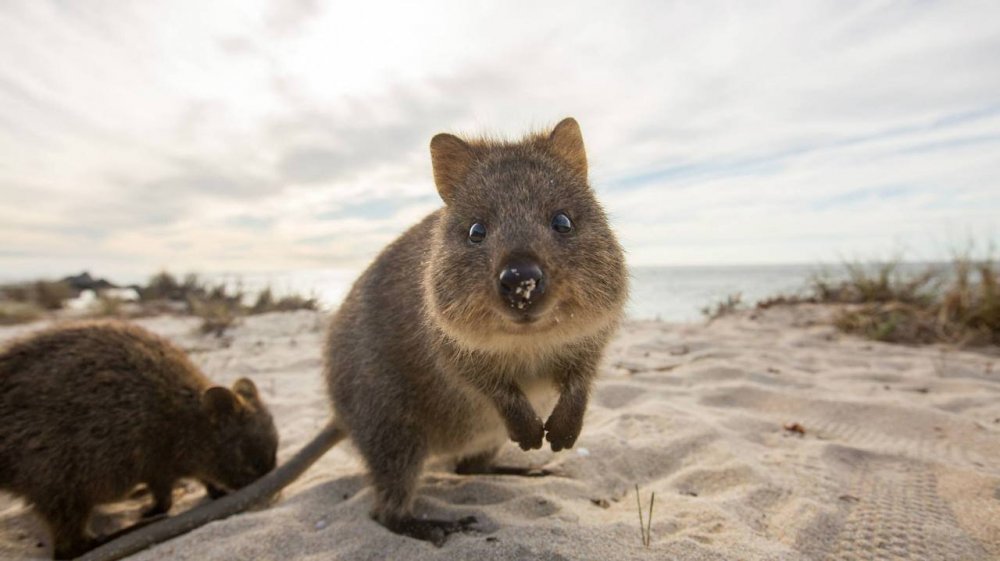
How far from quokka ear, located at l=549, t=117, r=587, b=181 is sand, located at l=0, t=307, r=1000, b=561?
1881mm

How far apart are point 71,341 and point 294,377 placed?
3072mm

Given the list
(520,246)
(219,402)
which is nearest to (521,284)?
(520,246)

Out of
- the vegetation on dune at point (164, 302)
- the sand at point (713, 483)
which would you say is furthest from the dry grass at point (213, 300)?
the sand at point (713, 483)

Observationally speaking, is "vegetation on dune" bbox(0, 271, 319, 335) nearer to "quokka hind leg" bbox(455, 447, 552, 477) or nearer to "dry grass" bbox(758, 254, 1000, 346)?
"quokka hind leg" bbox(455, 447, 552, 477)

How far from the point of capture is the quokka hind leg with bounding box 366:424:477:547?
311cm

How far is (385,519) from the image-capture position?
312 centimetres

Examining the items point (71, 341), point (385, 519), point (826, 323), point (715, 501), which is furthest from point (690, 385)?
point (71, 341)

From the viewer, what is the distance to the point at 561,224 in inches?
106

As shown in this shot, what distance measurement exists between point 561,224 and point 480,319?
0.63m

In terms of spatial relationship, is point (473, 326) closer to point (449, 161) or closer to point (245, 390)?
point (449, 161)

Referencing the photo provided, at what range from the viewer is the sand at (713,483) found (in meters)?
2.62

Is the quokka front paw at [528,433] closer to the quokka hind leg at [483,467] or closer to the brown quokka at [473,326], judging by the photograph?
the brown quokka at [473,326]

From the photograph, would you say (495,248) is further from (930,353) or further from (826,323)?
(826,323)

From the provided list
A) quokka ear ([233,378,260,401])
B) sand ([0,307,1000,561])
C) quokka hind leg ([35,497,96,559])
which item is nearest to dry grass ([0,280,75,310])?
sand ([0,307,1000,561])
